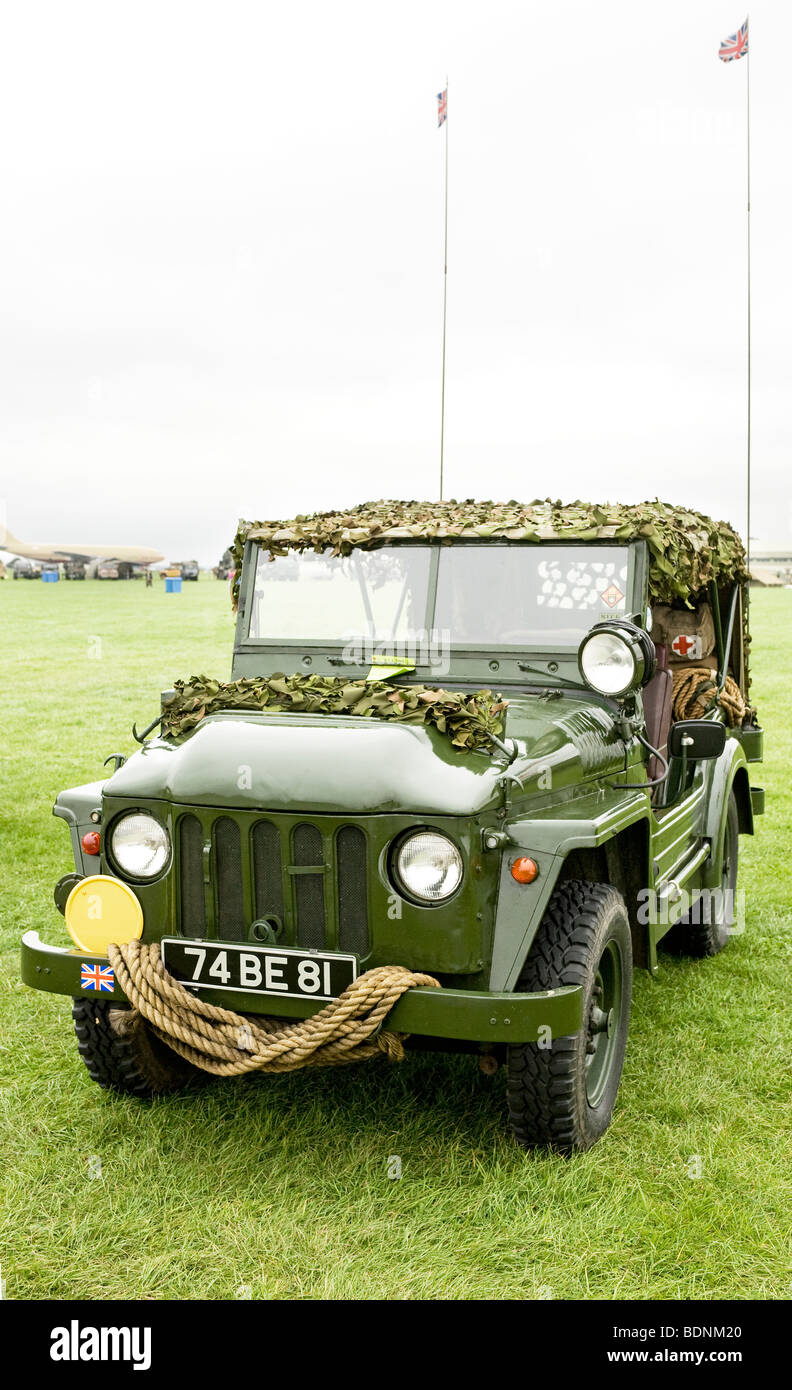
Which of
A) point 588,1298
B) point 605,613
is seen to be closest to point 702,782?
point 605,613

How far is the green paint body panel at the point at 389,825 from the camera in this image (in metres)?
3.70

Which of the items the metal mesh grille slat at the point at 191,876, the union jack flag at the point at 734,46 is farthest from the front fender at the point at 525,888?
the union jack flag at the point at 734,46

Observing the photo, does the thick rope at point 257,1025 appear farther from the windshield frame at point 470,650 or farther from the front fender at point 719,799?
the front fender at point 719,799

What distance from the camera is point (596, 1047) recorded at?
4.32 m

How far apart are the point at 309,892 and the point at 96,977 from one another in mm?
800

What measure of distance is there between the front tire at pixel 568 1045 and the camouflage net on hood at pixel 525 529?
150 cm

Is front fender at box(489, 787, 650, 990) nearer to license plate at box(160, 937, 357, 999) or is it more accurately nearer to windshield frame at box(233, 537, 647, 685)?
license plate at box(160, 937, 357, 999)

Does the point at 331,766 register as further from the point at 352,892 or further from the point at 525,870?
the point at 525,870

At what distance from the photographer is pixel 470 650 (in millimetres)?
4930

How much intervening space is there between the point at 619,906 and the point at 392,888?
0.94 meters

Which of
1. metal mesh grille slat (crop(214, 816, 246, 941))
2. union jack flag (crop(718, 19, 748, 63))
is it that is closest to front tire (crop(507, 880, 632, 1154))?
metal mesh grille slat (crop(214, 816, 246, 941))

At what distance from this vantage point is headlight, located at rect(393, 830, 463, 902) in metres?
3.71

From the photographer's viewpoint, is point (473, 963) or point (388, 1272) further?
point (473, 963)

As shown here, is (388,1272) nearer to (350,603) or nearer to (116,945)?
(116,945)
